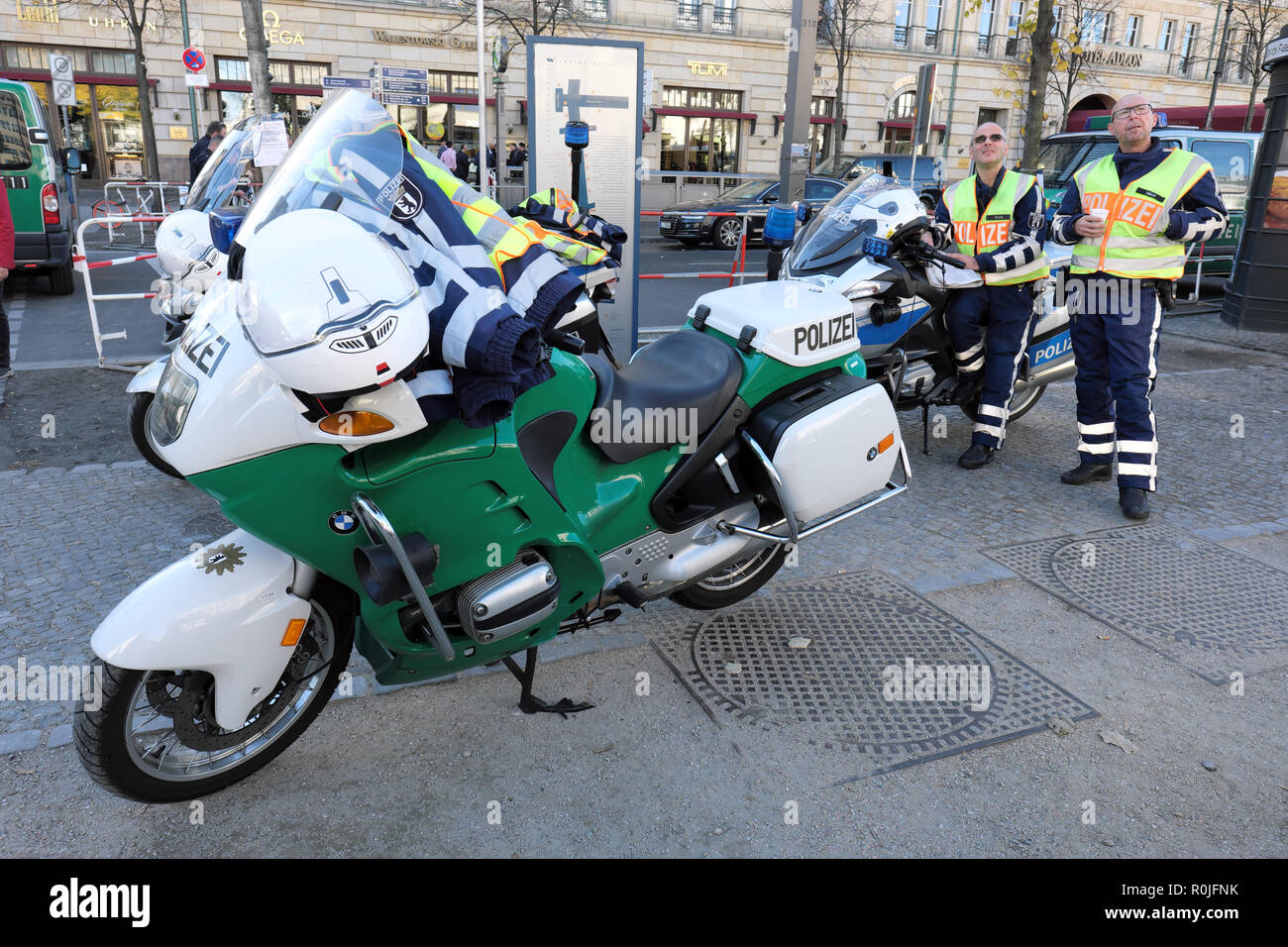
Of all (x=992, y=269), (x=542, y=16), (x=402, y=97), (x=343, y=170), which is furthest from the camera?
(x=542, y=16)

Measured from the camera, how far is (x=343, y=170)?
2.30 metres

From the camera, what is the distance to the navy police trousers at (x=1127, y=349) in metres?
5.14

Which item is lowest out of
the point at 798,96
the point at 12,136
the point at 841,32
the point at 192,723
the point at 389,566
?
the point at 192,723

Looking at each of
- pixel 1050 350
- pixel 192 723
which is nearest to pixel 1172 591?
pixel 1050 350

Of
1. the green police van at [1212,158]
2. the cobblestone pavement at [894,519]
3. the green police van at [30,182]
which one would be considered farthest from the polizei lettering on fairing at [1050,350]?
the green police van at [30,182]


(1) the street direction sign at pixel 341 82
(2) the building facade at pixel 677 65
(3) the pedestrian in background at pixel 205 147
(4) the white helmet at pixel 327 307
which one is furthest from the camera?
(2) the building facade at pixel 677 65

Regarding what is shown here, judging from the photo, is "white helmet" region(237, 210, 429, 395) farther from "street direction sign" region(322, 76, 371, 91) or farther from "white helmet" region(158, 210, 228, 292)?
"street direction sign" region(322, 76, 371, 91)

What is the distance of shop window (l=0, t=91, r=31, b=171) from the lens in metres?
9.95

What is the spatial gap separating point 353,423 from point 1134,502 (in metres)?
4.46

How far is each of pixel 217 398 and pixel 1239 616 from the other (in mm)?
4064

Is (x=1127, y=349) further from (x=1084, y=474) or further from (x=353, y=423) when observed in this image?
(x=353, y=423)

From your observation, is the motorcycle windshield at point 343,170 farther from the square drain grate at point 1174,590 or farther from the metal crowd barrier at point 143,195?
the metal crowd barrier at point 143,195

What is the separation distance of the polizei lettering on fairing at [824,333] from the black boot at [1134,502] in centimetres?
252

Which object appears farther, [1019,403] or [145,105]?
[145,105]
